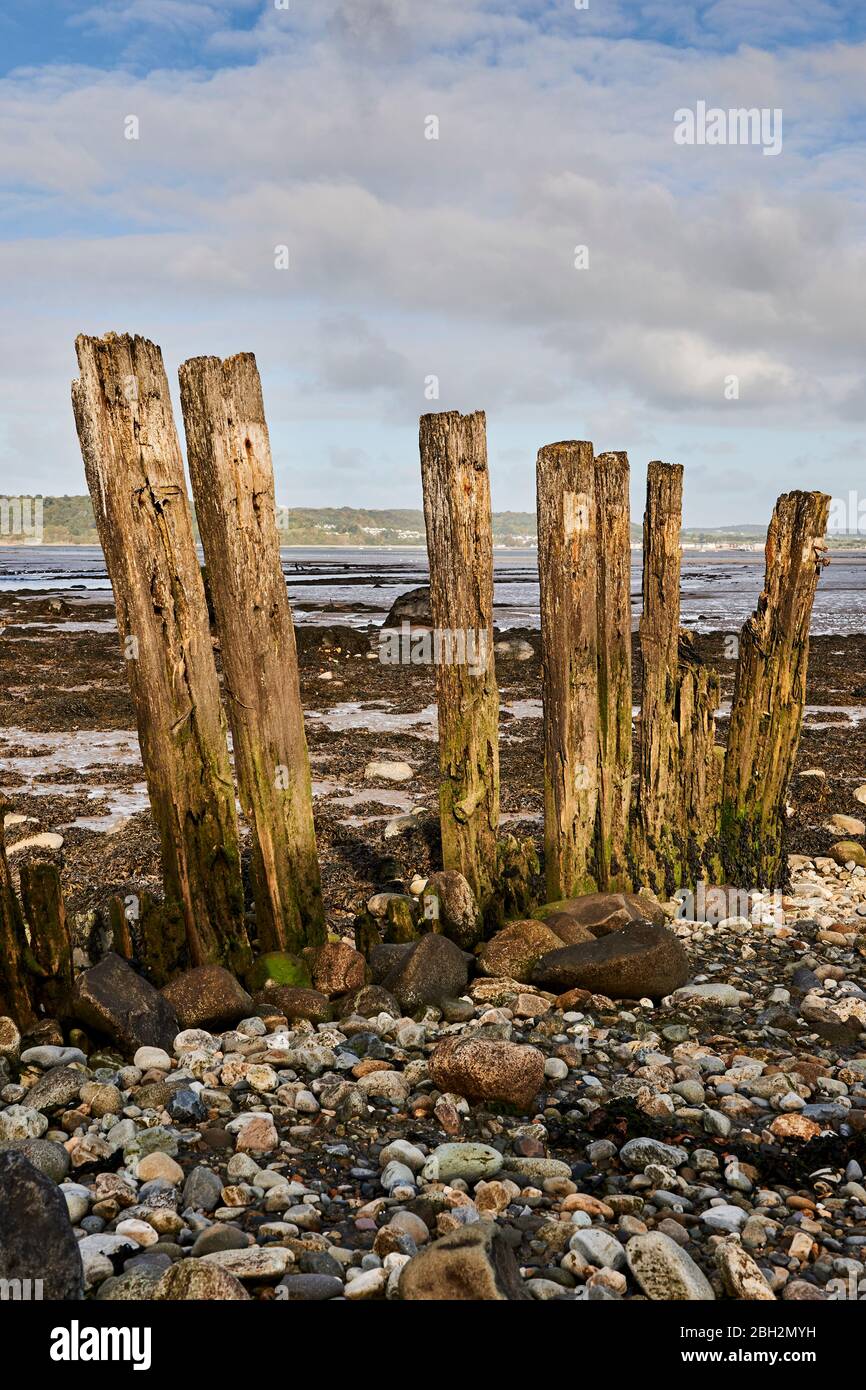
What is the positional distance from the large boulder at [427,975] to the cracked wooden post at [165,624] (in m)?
0.81

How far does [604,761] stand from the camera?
19.9ft

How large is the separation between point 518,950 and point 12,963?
2.55 meters

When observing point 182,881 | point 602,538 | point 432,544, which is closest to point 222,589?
point 432,544

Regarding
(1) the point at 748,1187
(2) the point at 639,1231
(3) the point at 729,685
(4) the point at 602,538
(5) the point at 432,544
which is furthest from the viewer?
(3) the point at 729,685

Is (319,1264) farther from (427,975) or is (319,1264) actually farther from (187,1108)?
(427,975)

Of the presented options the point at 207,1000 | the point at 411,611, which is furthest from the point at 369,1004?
the point at 411,611

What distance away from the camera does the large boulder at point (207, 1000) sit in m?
4.92

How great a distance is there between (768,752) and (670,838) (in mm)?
880

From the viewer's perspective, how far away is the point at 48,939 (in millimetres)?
4809

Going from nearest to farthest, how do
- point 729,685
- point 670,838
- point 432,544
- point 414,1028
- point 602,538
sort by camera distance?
point 414,1028 → point 432,544 → point 602,538 → point 670,838 → point 729,685

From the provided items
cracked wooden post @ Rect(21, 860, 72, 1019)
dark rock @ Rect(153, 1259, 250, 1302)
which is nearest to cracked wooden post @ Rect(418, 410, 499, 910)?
cracked wooden post @ Rect(21, 860, 72, 1019)

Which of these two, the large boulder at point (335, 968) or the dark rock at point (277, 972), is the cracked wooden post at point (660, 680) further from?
the dark rock at point (277, 972)

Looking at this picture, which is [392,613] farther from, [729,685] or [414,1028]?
[414,1028]

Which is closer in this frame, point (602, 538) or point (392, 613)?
point (602, 538)
